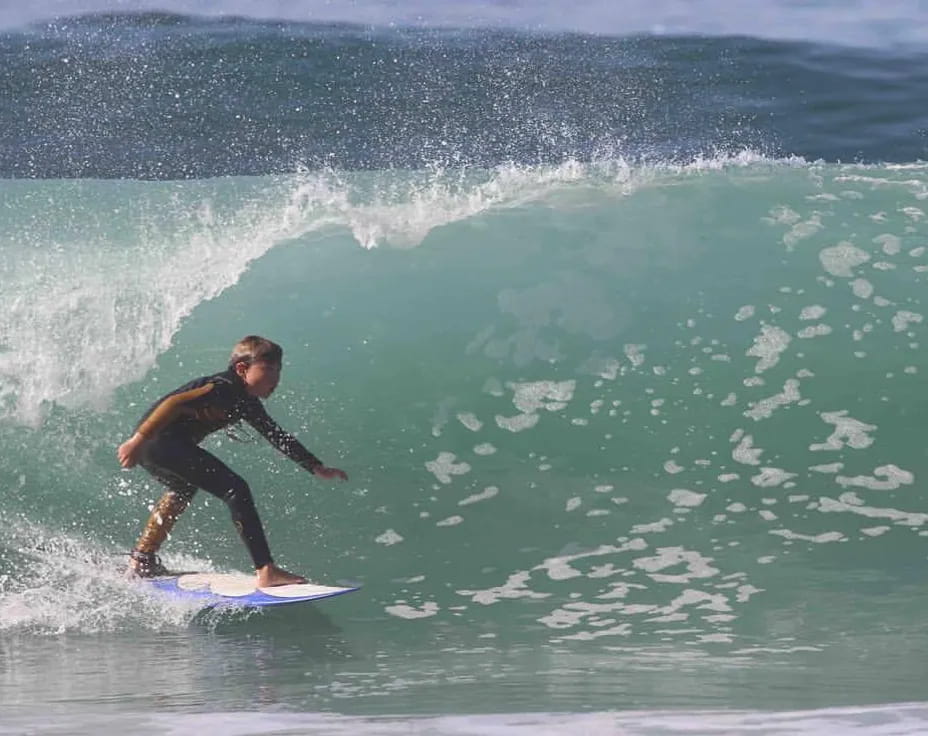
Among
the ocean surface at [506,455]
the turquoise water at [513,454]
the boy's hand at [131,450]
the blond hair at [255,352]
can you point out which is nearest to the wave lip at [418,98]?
the ocean surface at [506,455]

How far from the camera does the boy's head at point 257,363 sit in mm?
4996

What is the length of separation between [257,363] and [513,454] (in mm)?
1981

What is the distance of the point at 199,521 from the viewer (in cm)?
626

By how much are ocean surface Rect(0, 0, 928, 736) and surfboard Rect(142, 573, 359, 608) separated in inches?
2.7

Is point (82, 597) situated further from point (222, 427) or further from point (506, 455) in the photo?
point (506, 455)

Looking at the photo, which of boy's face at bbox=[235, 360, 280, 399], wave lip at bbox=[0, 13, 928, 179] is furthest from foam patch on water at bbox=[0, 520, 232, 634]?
wave lip at bbox=[0, 13, 928, 179]

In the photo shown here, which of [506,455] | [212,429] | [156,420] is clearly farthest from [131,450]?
[506,455]

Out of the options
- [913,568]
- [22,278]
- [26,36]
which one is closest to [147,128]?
[26,36]

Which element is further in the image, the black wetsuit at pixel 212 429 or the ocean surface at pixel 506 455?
the black wetsuit at pixel 212 429

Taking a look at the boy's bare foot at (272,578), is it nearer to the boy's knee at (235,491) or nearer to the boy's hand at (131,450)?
the boy's knee at (235,491)

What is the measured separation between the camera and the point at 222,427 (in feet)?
16.8

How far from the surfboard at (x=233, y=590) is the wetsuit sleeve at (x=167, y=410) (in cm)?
59

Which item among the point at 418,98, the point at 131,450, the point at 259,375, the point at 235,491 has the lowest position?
the point at 235,491

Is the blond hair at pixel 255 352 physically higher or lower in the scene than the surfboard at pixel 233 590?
higher
